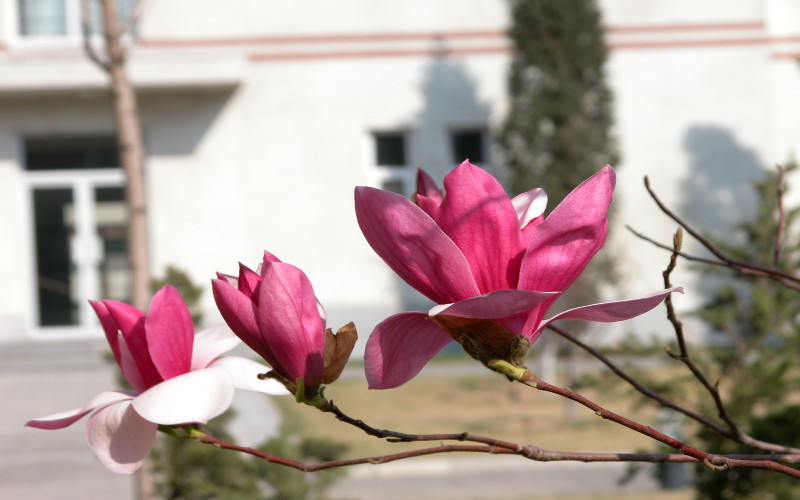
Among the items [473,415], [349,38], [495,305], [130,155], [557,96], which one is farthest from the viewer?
[349,38]

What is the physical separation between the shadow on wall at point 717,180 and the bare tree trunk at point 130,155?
30.2 ft

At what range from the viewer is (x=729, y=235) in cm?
1103

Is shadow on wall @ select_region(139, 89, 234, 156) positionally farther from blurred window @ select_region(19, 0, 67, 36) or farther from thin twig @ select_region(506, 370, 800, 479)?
thin twig @ select_region(506, 370, 800, 479)

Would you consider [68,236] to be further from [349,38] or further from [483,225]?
[483,225]

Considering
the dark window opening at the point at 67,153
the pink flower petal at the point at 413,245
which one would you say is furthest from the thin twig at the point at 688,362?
the dark window opening at the point at 67,153

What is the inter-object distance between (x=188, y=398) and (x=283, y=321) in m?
0.07

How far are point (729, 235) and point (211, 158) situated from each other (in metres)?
6.36

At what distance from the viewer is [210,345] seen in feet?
2.03

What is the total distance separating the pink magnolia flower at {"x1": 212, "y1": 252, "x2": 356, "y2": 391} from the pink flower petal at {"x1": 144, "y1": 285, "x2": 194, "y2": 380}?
0.04m

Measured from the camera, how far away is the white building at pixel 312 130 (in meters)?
10.8

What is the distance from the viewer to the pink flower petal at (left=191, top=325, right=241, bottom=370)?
2.00 feet

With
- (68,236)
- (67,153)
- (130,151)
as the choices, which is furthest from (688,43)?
(130,151)

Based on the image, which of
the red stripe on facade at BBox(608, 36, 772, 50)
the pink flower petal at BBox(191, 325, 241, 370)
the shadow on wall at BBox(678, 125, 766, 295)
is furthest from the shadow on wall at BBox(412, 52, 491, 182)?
the pink flower petal at BBox(191, 325, 241, 370)

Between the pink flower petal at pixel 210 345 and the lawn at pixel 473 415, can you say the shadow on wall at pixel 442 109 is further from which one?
the pink flower petal at pixel 210 345
